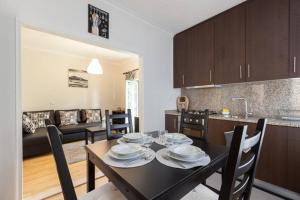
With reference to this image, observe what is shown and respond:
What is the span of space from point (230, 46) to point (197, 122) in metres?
1.43

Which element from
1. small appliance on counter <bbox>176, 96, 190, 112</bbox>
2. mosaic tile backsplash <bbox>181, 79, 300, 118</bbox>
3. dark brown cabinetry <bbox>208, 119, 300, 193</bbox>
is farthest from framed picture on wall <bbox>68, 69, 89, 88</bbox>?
dark brown cabinetry <bbox>208, 119, 300, 193</bbox>

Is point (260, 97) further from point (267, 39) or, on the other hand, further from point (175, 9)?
point (175, 9)

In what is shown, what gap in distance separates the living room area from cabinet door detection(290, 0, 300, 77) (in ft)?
7.00

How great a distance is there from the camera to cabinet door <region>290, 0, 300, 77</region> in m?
1.72

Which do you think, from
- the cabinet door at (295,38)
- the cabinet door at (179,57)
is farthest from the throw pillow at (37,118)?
the cabinet door at (295,38)

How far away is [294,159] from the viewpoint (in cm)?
164

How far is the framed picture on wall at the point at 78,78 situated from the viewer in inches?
188

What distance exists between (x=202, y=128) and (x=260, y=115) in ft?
4.24

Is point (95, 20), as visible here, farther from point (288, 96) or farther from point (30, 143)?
point (288, 96)

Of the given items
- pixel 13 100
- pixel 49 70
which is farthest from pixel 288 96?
pixel 49 70

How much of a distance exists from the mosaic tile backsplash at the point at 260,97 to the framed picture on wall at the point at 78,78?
12.6ft

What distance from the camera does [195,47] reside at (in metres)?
2.79

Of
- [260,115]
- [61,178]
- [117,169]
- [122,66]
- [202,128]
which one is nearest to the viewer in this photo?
[61,178]

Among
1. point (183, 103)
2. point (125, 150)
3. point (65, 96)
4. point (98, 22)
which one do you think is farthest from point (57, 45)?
point (125, 150)
